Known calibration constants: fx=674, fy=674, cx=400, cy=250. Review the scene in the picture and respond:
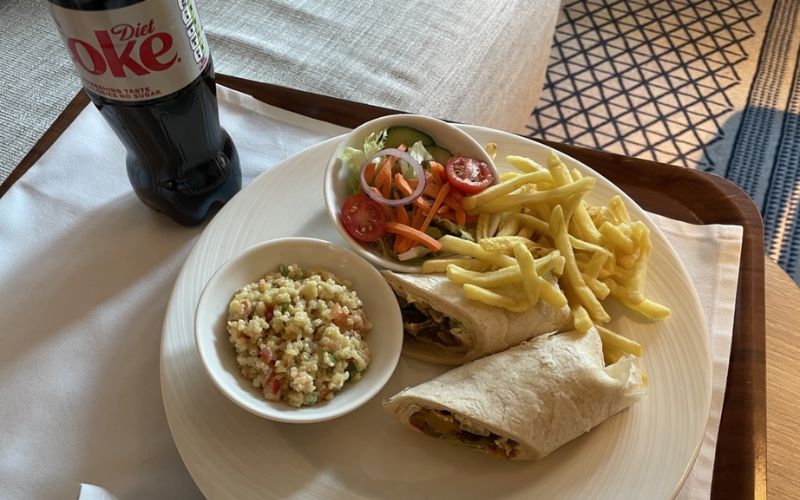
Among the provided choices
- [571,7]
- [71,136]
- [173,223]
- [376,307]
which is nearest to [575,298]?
[376,307]

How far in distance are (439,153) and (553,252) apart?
389 millimetres

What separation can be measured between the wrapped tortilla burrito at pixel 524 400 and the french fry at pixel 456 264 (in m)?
0.18

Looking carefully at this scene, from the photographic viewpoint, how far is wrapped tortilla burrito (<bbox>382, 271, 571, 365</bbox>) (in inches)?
49.9

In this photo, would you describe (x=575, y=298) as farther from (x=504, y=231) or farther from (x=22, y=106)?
(x=22, y=106)

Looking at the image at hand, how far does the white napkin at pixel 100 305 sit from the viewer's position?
123 centimetres

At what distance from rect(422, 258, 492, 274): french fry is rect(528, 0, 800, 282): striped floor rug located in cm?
205

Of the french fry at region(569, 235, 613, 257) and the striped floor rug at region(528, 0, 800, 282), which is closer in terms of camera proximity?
the french fry at region(569, 235, 613, 257)

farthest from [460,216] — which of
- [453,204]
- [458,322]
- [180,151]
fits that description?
[180,151]

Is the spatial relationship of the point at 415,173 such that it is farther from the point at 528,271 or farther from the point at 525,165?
the point at 528,271

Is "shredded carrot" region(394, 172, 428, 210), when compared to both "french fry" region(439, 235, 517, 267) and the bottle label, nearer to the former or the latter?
"french fry" region(439, 235, 517, 267)

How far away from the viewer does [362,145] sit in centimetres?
148

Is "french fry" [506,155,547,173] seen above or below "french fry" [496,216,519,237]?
above

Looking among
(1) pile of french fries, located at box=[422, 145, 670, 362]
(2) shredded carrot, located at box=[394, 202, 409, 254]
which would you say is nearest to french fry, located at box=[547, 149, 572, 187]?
(1) pile of french fries, located at box=[422, 145, 670, 362]

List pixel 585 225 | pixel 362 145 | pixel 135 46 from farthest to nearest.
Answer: pixel 362 145 < pixel 585 225 < pixel 135 46
